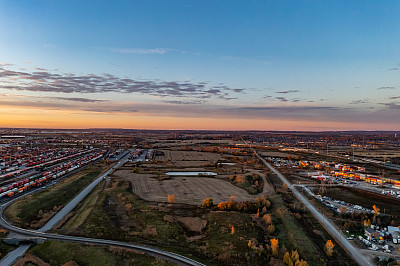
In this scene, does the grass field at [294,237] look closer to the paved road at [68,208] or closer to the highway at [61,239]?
the highway at [61,239]

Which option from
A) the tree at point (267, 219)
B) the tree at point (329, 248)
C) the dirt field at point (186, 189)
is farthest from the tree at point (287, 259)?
the dirt field at point (186, 189)

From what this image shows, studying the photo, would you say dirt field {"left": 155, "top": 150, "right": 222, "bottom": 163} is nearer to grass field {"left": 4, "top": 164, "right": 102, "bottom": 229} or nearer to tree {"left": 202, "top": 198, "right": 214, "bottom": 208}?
grass field {"left": 4, "top": 164, "right": 102, "bottom": 229}

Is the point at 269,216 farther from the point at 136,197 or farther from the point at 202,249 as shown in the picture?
the point at 136,197

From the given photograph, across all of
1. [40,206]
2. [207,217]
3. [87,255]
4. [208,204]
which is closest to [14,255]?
[87,255]

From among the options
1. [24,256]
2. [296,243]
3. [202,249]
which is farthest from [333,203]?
[24,256]

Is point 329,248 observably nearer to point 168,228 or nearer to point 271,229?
point 271,229

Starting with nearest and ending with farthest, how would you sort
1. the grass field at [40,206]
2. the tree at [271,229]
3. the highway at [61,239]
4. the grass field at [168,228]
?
the highway at [61,239] < the grass field at [168,228] < the tree at [271,229] < the grass field at [40,206]

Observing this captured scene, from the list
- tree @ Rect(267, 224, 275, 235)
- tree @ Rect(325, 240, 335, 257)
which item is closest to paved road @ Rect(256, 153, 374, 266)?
tree @ Rect(325, 240, 335, 257)
